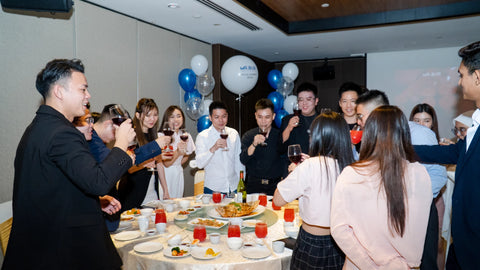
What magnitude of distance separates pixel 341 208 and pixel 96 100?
3328 millimetres

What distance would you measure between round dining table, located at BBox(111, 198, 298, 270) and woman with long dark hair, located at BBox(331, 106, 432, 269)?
0.48m

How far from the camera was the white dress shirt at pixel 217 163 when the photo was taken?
3662 mm

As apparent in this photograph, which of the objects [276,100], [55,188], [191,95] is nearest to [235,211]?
[55,188]

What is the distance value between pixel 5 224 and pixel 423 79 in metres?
7.69

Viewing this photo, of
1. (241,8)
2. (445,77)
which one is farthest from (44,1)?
(445,77)

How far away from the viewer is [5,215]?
221 centimetres

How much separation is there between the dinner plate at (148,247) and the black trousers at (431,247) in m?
1.49

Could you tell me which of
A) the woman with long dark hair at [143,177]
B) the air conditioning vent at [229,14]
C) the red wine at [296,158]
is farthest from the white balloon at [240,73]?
the red wine at [296,158]

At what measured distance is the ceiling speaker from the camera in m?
2.59

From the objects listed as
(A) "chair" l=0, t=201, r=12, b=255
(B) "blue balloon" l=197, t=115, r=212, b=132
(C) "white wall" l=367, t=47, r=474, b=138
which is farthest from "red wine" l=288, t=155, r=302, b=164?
(C) "white wall" l=367, t=47, r=474, b=138

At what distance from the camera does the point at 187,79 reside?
5129 mm

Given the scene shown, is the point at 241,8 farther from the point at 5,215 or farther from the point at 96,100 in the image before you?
the point at 5,215

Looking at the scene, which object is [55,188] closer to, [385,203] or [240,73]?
[385,203]

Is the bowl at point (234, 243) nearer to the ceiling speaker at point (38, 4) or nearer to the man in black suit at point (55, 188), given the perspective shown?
the man in black suit at point (55, 188)
